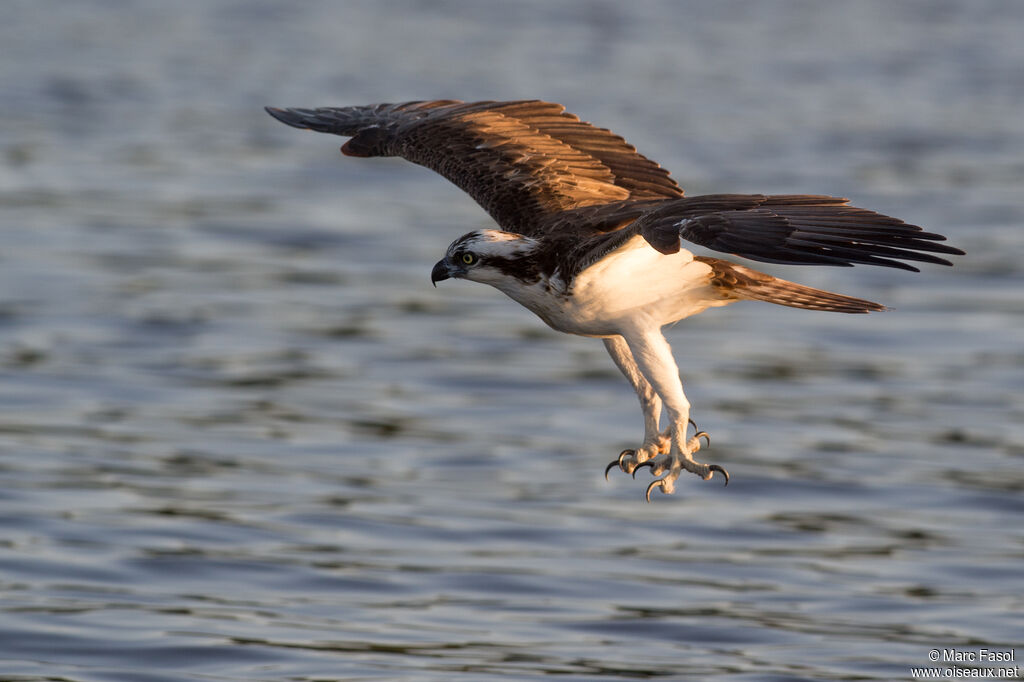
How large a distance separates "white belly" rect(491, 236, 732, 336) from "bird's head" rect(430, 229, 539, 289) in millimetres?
84

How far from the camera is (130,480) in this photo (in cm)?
Result: 1495

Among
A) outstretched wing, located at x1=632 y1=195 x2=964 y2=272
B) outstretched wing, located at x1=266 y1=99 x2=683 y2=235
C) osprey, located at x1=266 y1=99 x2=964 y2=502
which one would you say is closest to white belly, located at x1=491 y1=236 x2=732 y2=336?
osprey, located at x1=266 y1=99 x2=964 y2=502

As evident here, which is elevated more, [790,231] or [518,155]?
[518,155]

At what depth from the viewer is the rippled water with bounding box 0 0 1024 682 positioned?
12.4 metres

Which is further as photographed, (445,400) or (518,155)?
(445,400)

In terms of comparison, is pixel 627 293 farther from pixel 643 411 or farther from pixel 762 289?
pixel 643 411

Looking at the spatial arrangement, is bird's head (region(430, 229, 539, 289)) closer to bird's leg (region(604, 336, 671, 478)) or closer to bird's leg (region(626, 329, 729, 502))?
bird's leg (region(626, 329, 729, 502))

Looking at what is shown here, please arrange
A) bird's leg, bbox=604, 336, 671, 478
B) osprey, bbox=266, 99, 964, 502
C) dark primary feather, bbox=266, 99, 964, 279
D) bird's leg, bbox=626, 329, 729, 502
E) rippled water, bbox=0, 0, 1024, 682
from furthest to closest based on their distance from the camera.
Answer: rippled water, bbox=0, 0, 1024, 682
bird's leg, bbox=604, 336, 671, 478
bird's leg, bbox=626, 329, 729, 502
osprey, bbox=266, 99, 964, 502
dark primary feather, bbox=266, 99, 964, 279

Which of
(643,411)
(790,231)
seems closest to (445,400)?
(643,411)

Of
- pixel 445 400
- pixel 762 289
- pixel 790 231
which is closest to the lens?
pixel 790 231

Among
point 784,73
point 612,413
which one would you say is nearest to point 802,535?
point 612,413

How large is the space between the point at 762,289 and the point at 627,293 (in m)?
0.62

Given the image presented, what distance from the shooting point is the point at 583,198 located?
9.46 meters

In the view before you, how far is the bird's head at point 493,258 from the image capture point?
27.3 feet
